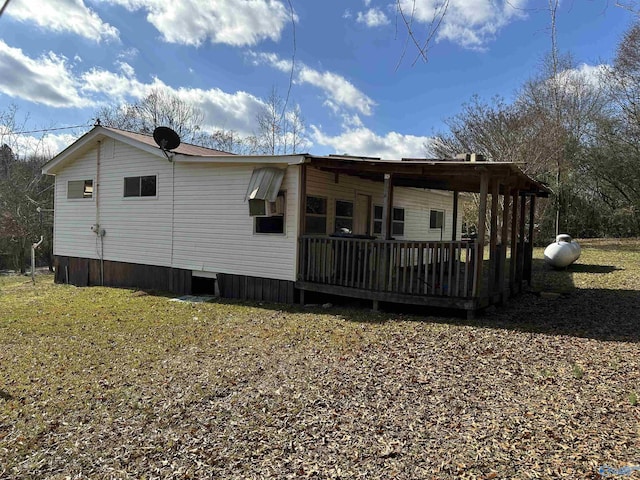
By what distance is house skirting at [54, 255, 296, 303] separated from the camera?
9.08 meters

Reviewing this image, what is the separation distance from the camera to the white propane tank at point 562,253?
1262 cm

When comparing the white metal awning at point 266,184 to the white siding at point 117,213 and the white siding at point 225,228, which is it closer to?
the white siding at point 225,228

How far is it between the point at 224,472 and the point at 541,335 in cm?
517

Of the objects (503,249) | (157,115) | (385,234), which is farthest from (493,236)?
(157,115)

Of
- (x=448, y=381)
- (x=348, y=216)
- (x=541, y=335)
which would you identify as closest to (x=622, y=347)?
(x=541, y=335)

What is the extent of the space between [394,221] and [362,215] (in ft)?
5.55

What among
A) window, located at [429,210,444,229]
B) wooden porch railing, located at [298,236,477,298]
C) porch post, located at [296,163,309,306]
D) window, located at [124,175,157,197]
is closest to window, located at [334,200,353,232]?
porch post, located at [296,163,309,306]

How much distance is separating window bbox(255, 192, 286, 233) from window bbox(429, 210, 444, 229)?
24.1 ft

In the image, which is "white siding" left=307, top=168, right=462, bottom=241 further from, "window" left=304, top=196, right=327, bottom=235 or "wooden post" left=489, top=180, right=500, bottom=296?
"wooden post" left=489, top=180, right=500, bottom=296

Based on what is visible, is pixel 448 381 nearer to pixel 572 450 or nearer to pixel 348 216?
pixel 572 450

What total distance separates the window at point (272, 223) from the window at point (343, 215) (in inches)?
66.8

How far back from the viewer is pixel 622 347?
5.65 m

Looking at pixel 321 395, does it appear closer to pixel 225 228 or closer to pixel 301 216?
pixel 301 216

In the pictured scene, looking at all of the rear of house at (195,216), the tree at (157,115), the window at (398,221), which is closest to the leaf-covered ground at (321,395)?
the rear of house at (195,216)
